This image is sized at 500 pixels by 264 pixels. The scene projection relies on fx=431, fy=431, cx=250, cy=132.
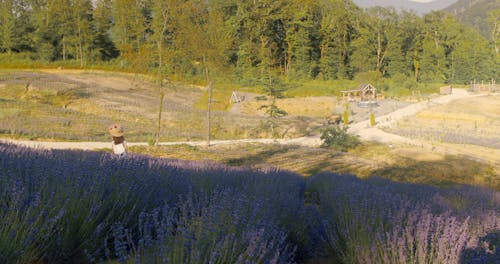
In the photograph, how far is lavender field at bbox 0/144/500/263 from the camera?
2.02 metres

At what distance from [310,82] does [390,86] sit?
11.5 m

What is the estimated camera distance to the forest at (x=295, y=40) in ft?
173

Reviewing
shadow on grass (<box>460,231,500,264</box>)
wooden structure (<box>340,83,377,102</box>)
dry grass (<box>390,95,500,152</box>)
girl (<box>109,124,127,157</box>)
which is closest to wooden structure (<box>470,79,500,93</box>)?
dry grass (<box>390,95,500,152</box>)

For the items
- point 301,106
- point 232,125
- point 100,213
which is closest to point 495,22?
point 301,106

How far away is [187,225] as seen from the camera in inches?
88.2

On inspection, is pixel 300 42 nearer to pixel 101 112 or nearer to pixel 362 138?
pixel 101 112

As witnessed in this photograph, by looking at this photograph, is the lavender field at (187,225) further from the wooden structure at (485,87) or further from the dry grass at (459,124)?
the wooden structure at (485,87)

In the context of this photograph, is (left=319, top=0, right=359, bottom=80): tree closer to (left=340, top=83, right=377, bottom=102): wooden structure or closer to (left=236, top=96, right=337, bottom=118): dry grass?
(left=340, top=83, right=377, bottom=102): wooden structure

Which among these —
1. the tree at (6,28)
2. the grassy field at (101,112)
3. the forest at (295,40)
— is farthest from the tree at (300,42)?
the tree at (6,28)

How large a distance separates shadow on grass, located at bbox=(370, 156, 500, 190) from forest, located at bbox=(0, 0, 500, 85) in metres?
22.9

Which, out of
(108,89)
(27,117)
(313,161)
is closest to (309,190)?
(313,161)

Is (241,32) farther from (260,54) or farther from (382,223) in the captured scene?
(382,223)

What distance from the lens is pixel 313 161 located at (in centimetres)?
1606

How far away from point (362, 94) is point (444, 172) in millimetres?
34345
